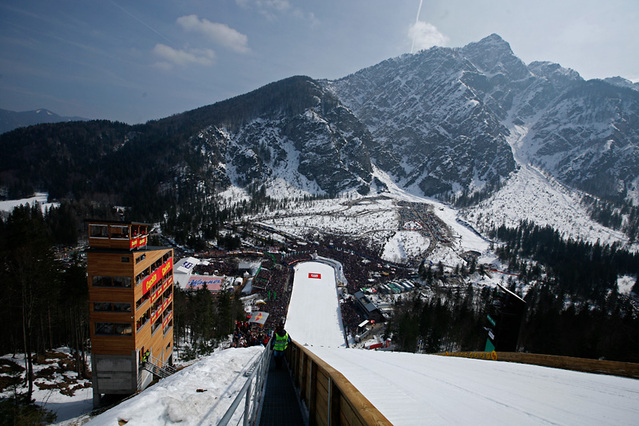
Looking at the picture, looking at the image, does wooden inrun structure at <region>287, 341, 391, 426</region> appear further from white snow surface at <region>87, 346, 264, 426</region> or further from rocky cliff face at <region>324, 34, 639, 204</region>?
rocky cliff face at <region>324, 34, 639, 204</region>

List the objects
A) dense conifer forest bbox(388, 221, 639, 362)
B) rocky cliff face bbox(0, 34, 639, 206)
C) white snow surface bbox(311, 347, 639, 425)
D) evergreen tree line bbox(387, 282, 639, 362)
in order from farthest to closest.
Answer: rocky cliff face bbox(0, 34, 639, 206)
dense conifer forest bbox(388, 221, 639, 362)
evergreen tree line bbox(387, 282, 639, 362)
white snow surface bbox(311, 347, 639, 425)

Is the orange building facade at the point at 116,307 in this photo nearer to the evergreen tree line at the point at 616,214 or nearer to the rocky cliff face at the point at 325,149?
the rocky cliff face at the point at 325,149

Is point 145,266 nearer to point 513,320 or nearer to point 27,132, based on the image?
point 513,320

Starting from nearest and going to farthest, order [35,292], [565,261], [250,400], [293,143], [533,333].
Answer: [250,400] < [35,292] < [533,333] < [565,261] < [293,143]

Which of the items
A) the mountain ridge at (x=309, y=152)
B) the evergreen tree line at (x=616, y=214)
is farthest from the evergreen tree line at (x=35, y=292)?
the evergreen tree line at (x=616, y=214)

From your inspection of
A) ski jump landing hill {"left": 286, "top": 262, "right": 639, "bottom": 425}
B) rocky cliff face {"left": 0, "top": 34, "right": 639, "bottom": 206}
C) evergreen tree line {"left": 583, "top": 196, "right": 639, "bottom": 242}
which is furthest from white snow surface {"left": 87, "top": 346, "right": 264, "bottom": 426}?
evergreen tree line {"left": 583, "top": 196, "right": 639, "bottom": 242}

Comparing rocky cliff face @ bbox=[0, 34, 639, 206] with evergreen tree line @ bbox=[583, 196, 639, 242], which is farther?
rocky cliff face @ bbox=[0, 34, 639, 206]

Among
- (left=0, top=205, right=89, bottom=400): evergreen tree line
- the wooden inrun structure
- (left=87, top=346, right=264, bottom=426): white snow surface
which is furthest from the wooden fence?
(left=0, top=205, right=89, bottom=400): evergreen tree line

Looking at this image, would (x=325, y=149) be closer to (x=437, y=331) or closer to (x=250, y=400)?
(x=437, y=331)

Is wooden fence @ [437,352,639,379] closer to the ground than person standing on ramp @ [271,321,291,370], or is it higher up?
higher up

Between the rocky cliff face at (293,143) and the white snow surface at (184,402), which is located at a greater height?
the rocky cliff face at (293,143)

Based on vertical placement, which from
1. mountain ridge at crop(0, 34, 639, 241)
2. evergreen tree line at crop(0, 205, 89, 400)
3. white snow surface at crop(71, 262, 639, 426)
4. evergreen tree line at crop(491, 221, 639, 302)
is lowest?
evergreen tree line at crop(491, 221, 639, 302)

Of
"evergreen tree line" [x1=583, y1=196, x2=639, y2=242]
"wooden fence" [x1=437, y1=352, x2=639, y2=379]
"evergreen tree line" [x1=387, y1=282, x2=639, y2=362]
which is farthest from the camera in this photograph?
"evergreen tree line" [x1=583, y1=196, x2=639, y2=242]

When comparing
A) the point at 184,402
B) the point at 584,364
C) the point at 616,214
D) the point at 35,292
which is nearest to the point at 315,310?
the point at 35,292
